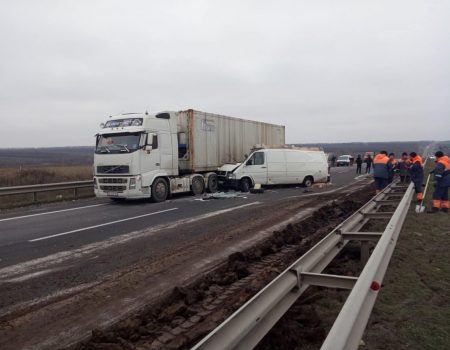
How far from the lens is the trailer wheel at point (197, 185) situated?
1699cm

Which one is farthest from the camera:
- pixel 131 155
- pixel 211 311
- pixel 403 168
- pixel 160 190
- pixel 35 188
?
pixel 403 168

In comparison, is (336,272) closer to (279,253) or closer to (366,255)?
(366,255)

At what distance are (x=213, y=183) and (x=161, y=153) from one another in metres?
3.70

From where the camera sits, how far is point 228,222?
1005 cm

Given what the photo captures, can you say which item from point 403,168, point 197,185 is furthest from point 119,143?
point 403,168

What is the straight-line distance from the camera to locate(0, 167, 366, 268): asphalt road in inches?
308

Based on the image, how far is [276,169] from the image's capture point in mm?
19375

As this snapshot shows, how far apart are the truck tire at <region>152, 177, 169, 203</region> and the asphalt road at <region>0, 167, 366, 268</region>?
1.32ft

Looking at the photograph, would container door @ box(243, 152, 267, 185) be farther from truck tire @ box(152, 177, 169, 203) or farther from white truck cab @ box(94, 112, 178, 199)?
white truck cab @ box(94, 112, 178, 199)

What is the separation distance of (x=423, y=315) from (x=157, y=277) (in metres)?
3.49

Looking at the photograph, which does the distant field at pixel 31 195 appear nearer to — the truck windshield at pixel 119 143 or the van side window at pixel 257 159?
the truck windshield at pixel 119 143

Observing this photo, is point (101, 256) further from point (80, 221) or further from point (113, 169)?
point (113, 169)

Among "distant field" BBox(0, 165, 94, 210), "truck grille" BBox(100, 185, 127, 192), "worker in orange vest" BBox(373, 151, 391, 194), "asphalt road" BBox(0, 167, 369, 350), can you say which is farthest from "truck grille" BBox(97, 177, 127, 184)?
"worker in orange vest" BBox(373, 151, 391, 194)

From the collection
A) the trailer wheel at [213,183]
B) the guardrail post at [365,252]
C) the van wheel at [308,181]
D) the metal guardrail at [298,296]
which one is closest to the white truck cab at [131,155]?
the trailer wheel at [213,183]
